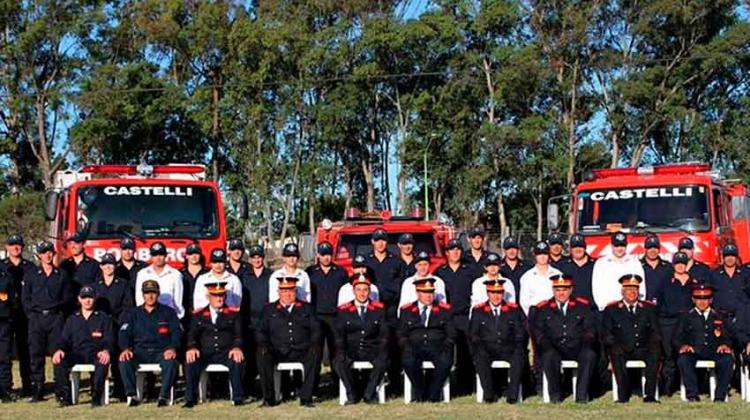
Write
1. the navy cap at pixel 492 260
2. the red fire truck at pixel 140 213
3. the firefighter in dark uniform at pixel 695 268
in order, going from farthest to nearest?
the red fire truck at pixel 140 213 < the firefighter in dark uniform at pixel 695 268 < the navy cap at pixel 492 260

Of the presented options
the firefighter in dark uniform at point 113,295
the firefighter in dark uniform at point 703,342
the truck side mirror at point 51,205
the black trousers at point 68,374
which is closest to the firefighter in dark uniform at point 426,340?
the firefighter in dark uniform at point 703,342

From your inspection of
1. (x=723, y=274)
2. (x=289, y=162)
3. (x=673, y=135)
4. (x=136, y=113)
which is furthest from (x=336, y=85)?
(x=723, y=274)

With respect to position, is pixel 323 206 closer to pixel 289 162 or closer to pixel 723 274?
pixel 289 162

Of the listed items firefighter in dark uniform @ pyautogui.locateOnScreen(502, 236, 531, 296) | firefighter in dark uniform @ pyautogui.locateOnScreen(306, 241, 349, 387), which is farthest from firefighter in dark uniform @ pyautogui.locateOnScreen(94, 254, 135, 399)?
firefighter in dark uniform @ pyautogui.locateOnScreen(502, 236, 531, 296)

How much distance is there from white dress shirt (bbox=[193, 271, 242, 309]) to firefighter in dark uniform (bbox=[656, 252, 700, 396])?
435 centimetres

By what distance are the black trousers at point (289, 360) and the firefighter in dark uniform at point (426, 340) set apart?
90 cm

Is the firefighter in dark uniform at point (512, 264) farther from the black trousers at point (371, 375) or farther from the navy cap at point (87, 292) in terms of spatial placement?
the navy cap at point (87, 292)

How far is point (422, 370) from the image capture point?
11844 mm

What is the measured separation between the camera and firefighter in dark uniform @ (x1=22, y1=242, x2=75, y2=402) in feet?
40.2

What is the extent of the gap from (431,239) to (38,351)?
593 cm

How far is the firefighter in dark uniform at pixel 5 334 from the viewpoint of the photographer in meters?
12.2

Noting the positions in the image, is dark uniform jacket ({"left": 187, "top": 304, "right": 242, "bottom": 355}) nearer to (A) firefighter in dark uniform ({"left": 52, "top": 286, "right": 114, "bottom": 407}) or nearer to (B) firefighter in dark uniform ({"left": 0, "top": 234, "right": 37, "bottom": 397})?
(A) firefighter in dark uniform ({"left": 52, "top": 286, "right": 114, "bottom": 407})

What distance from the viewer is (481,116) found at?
1912 inches

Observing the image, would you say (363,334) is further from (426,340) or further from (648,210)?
(648,210)
